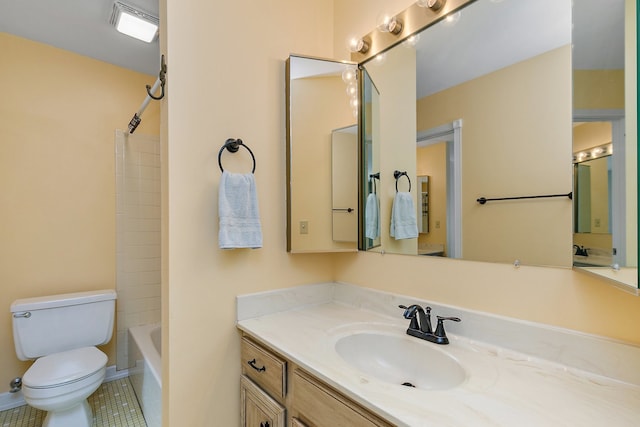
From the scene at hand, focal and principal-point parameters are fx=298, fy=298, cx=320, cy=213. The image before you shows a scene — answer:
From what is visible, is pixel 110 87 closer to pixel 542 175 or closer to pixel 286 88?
pixel 286 88

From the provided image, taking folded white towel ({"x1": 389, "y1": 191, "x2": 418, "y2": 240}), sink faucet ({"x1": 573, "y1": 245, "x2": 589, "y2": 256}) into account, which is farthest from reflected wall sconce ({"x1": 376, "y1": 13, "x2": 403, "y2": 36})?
sink faucet ({"x1": 573, "y1": 245, "x2": 589, "y2": 256})

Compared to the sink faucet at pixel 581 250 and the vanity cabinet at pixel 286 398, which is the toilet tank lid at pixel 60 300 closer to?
the vanity cabinet at pixel 286 398

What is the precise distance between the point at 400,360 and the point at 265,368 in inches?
20.4

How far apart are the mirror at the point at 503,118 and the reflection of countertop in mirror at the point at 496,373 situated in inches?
9.7

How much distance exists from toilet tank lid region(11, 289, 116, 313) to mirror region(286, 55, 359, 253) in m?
1.61

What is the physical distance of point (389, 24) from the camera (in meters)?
1.34

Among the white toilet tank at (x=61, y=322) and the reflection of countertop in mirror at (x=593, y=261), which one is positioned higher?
the reflection of countertop in mirror at (x=593, y=261)

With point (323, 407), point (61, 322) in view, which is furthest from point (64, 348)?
point (323, 407)

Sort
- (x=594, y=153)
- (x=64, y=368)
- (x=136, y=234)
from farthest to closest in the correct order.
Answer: (x=136, y=234) → (x=64, y=368) → (x=594, y=153)

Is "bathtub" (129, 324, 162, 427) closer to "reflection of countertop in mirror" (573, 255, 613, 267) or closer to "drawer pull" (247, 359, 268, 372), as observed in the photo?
"drawer pull" (247, 359, 268, 372)

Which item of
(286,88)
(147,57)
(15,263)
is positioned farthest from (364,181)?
(15,263)

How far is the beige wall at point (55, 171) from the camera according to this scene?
1997 mm

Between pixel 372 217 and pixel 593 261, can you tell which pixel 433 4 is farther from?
pixel 593 261

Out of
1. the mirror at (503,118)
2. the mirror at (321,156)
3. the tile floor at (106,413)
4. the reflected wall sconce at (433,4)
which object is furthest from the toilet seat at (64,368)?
the reflected wall sconce at (433,4)
